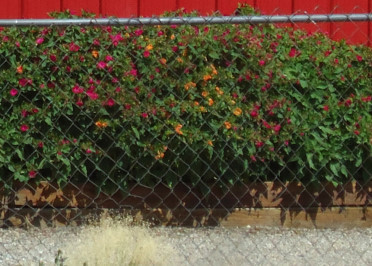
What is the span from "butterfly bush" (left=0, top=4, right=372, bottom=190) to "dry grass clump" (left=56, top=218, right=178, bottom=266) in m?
0.50

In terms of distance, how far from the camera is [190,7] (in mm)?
6742

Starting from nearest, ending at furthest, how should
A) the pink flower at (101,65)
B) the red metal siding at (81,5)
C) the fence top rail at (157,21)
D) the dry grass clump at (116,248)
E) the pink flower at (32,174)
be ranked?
the fence top rail at (157,21) → the dry grass clump at (116,248) → the pink flower at (101,65) → the pink flower at (32,174) → the red metal siding at (81,5)

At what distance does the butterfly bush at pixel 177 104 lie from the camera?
472 cm

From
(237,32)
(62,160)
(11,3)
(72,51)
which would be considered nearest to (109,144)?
(62,160)

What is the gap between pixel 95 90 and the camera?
4.55 meters

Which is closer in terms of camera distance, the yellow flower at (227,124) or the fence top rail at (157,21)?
the fence top rail at (157,21)

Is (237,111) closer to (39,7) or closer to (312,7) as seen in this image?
(312,7)

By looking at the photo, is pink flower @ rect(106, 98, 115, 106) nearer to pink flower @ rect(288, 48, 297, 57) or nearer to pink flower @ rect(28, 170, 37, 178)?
pink flower @ rect(28, 170, 37, 178)

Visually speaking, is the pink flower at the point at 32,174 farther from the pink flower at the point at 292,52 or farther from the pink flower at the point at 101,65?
the pink flower at the point at 292,52

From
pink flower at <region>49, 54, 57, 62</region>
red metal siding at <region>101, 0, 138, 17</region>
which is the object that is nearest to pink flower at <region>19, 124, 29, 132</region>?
pink flower at <region>49, 54, 57, 62</region>

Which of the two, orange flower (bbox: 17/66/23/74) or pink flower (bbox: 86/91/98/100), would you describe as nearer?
pink flower (bbox: 86/91/98/100)

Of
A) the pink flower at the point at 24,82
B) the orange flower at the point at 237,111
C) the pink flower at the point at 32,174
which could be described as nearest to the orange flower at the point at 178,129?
the orange flower at the point at 237,111

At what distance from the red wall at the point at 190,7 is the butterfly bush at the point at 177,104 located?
3.84ft

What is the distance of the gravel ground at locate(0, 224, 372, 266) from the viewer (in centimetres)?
513
